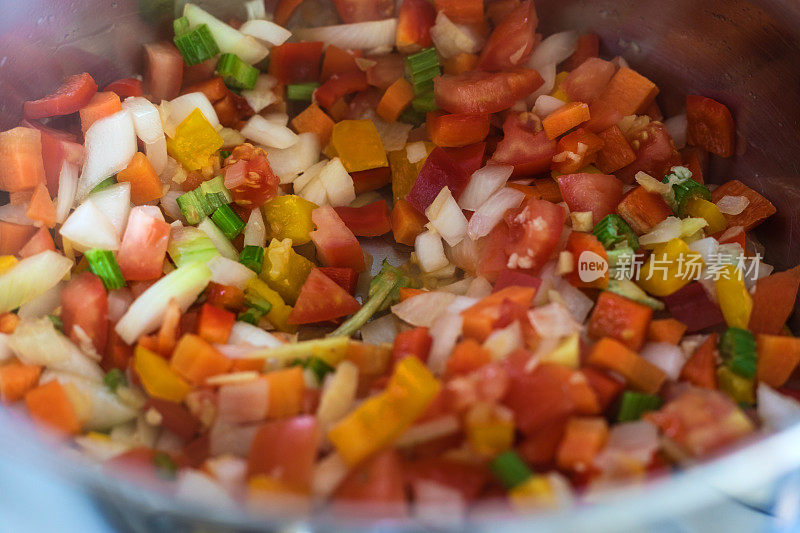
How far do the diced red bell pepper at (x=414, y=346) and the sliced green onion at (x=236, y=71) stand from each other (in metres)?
0.83

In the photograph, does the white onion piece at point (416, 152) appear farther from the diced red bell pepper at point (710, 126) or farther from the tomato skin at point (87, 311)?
the tomato skin at point (87, 311)

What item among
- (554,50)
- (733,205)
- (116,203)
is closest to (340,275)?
(116,203)

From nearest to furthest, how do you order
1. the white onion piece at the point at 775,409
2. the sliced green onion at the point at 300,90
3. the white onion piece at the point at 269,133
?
the white onion piece at the point at 775,409 → the white onion piece at the point at 269,133 → the sliced green onion at the point at 300,90

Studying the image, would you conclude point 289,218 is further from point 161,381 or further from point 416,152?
point 161,381

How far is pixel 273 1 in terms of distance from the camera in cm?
171

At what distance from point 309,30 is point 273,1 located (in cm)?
12

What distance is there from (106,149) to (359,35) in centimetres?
70

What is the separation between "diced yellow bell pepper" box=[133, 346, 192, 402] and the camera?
117cm

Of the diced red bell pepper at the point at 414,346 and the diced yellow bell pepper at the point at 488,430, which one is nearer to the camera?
the diced yellow bell pepper at the point at 488,430

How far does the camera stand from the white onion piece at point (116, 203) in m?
1.37

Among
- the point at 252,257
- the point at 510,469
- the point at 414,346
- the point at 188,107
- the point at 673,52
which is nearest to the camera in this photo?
the point at 510,469

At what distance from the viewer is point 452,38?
5.41 ft

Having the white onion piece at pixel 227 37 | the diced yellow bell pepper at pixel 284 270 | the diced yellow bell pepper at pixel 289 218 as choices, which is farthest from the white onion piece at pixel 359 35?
the diced yellow bell pepper at pixel 284 270

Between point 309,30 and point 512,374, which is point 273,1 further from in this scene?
point 512,374
